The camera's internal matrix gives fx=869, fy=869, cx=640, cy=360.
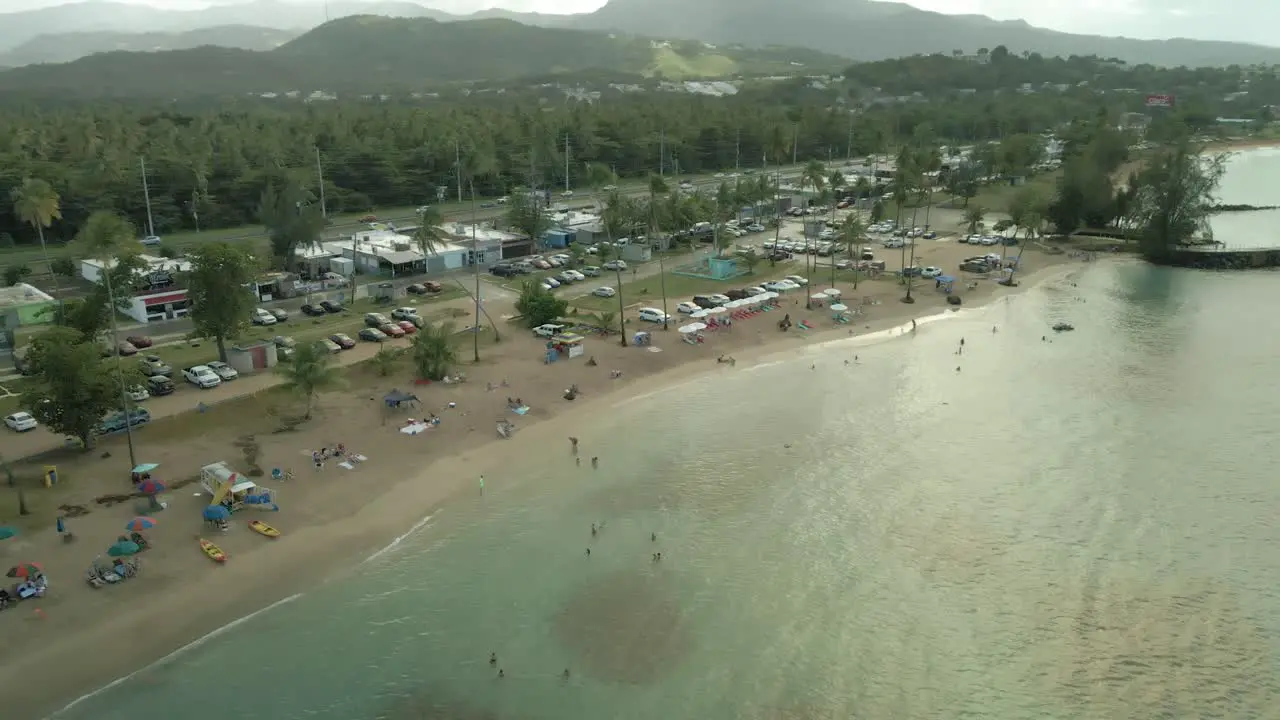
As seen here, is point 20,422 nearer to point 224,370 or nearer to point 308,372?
point 224,370

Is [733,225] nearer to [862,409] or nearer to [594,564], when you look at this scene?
[862,409]

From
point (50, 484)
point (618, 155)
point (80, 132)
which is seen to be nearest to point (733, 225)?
point (618, 155)

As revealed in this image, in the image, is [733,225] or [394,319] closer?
[394,319]

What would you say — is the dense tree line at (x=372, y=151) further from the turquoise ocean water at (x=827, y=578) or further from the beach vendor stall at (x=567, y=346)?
the turquoise ocean water at (x=827, y=578)

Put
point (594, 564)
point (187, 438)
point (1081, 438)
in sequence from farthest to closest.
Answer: point (1081, 438)
point (187, 438)
point (594, 564)

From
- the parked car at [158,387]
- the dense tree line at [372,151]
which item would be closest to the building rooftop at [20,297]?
the dense tree line at [372,151]

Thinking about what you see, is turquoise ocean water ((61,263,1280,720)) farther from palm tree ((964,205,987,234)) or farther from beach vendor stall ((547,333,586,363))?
palm tree ((964,205,987,234))
